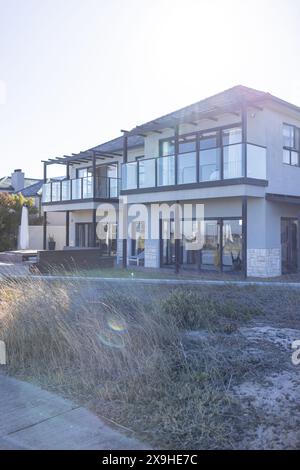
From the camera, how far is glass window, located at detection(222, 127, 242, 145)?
17.8 metres

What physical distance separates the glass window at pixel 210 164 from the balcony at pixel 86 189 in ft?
26.7

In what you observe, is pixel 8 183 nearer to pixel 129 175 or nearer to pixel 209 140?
pixel 129 175

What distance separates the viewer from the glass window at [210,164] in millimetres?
17203

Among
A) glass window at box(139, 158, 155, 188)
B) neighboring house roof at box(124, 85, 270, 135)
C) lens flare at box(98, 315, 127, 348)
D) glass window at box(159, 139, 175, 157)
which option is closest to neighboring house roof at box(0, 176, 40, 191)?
glass window at box(159, 139, 175, 157)

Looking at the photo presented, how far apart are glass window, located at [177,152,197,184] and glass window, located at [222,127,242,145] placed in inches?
55.6

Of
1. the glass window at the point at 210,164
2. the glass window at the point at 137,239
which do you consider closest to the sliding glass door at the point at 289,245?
the glass window at the point at 210,164

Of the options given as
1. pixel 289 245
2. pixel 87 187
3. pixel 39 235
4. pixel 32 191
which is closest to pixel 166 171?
pixel 289 245

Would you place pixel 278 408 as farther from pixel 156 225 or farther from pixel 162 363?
pixel 156 225

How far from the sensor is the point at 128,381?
4859 mm

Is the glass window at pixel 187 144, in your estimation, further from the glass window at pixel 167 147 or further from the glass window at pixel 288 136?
the glass window at pixel 288 136

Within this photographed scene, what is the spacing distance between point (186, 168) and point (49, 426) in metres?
14.9

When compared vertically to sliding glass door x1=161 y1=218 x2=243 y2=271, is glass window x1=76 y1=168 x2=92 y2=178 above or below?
above

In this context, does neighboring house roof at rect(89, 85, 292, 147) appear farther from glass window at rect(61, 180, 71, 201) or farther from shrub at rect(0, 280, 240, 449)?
shrub at rect(0, 280, 240, 449)
